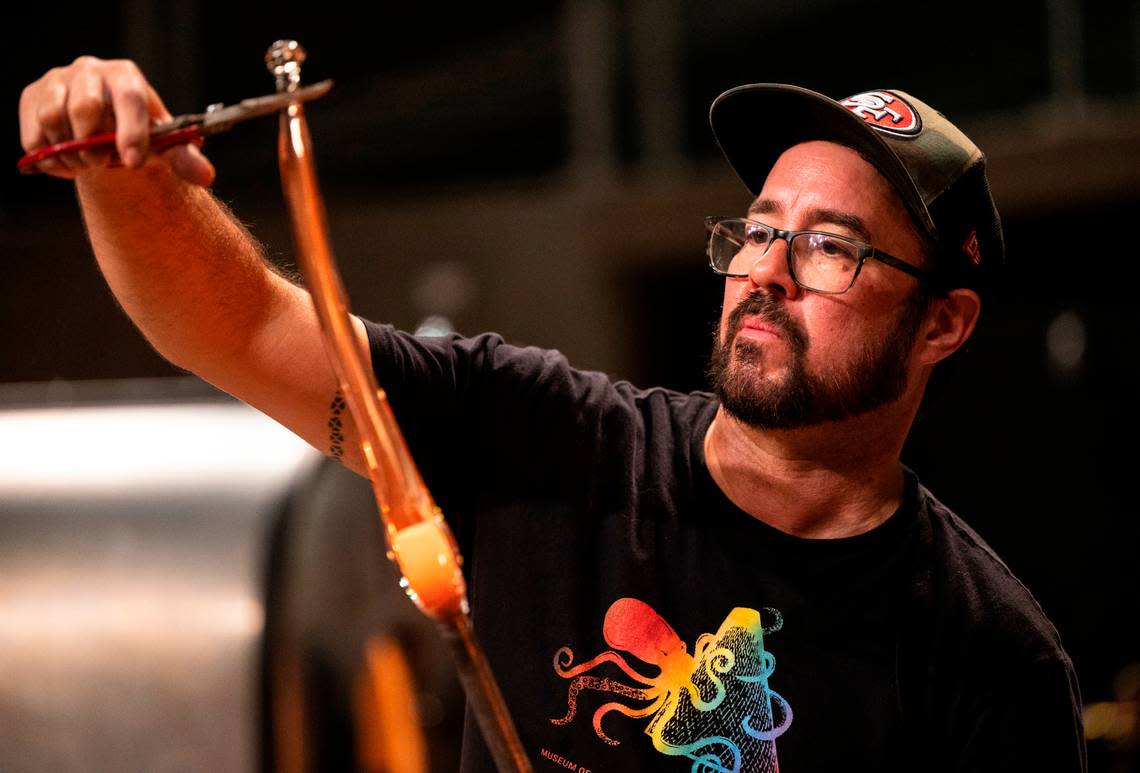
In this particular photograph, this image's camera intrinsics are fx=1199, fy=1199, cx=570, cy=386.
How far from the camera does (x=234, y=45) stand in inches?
183

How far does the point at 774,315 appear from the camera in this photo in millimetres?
1494

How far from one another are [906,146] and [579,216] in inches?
129

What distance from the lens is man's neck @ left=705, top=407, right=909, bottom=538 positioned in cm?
150

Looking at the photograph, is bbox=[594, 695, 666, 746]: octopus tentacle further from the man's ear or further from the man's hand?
the man's hand

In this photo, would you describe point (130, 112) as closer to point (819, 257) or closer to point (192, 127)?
point (192, 127)

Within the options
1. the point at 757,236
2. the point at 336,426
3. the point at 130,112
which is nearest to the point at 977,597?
the point at 757,236

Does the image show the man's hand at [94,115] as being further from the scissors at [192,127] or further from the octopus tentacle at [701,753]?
the octopus tentacle at [701,753]

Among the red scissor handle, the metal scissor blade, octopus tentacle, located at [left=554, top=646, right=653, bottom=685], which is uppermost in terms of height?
the metal scissor blade

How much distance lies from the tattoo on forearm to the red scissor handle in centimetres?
44

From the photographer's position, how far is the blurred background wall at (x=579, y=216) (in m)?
4.52

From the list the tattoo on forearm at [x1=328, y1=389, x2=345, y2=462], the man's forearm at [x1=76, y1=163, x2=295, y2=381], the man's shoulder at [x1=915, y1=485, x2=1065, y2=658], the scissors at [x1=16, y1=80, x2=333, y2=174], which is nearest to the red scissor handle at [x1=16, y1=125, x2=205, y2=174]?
the scissors at [x1=16, y1=80, x2=333, y2=174]

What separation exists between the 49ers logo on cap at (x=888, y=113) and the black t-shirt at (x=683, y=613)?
49 centimetres

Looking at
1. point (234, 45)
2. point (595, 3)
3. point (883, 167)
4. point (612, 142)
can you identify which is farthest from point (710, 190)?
point (883, 167)

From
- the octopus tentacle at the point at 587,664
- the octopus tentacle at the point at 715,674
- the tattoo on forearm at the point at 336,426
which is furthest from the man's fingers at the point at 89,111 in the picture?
the octopus tentacle at the point at 715,674
